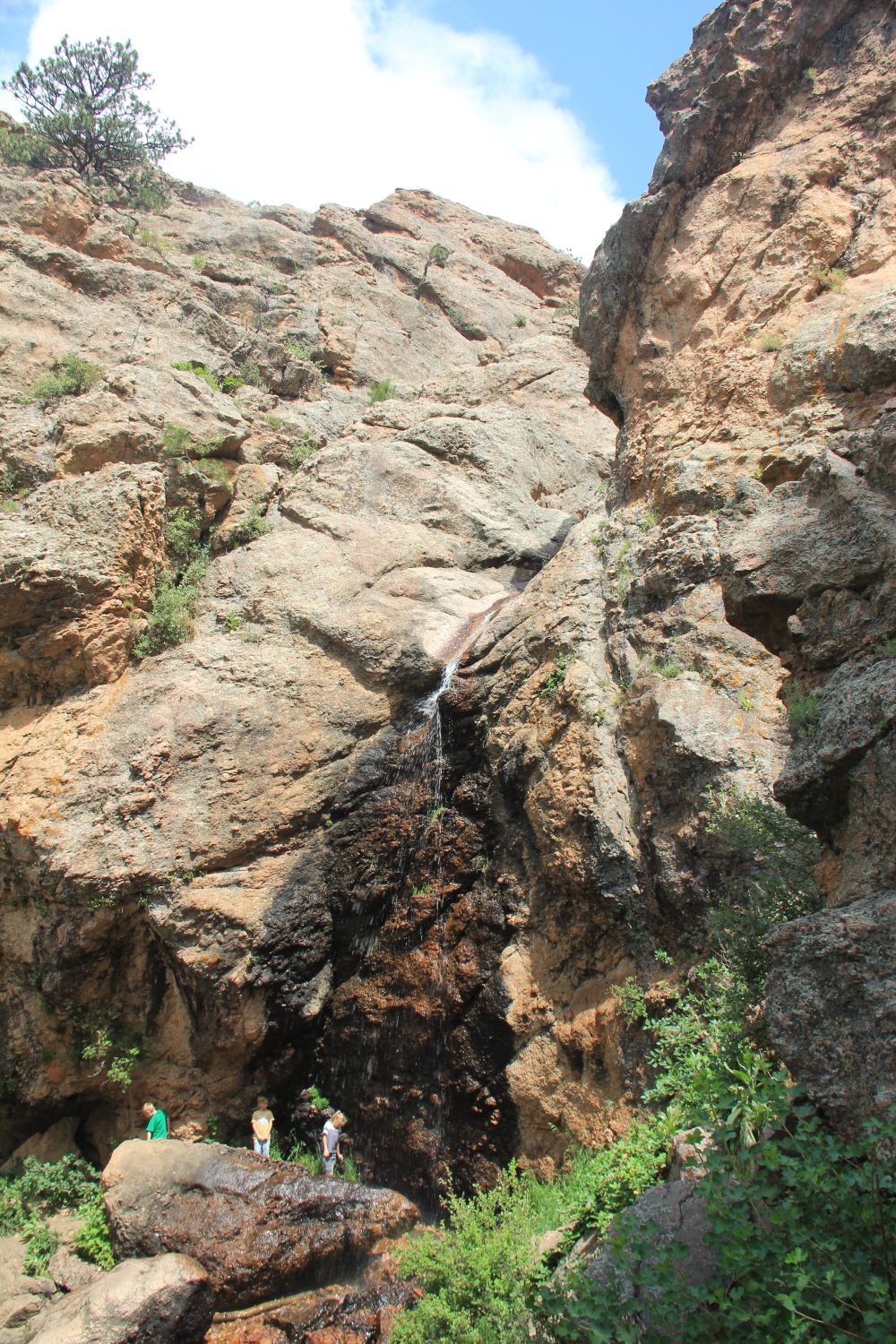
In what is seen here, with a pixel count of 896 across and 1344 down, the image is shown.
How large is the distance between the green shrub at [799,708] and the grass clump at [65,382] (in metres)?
14.3

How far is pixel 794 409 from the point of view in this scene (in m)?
9.41

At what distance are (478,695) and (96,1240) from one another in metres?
7.66

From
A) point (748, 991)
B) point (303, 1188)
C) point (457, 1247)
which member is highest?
point (748, 991)

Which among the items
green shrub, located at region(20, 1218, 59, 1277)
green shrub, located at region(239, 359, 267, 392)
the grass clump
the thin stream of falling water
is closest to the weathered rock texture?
the thin stream of falling water

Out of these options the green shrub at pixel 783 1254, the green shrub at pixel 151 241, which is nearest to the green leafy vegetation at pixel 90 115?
the green shrub at pixel 151 241

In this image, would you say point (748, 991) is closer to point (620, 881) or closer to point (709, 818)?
point (709, 818)

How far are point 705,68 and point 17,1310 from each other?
17.7 meters

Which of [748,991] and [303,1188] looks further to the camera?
[303,1188]

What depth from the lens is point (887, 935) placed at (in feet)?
14.1

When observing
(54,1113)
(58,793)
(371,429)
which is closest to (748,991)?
(58,793)

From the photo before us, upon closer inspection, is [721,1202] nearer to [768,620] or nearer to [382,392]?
[768,620]

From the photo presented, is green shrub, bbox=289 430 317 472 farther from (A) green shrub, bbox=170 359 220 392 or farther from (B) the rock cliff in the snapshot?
(A) green shrub, bbox=170 359 220 392

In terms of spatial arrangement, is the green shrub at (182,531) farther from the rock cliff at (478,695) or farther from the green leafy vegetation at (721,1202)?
the green leafy vegetation at (721,1202)

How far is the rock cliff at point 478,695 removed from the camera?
7.64 m
